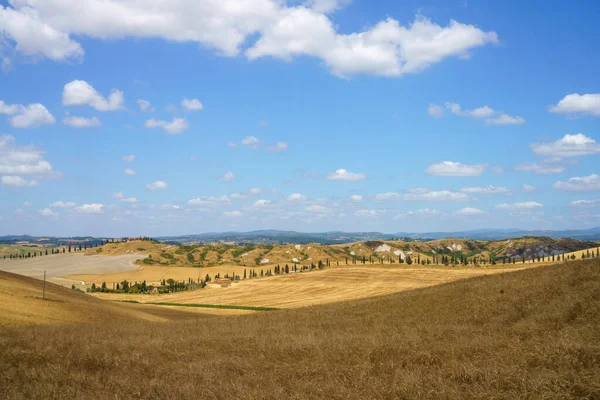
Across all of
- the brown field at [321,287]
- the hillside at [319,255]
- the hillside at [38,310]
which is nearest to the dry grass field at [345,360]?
the hillside at [38,310]

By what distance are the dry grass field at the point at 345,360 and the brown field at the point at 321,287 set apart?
2141 inches

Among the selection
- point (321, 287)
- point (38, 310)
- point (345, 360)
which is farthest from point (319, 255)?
point (345, 360)

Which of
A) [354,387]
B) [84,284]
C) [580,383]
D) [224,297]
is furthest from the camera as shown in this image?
[84,284]

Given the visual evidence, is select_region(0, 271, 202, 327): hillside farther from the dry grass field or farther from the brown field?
the brown field

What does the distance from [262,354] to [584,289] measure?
509 inches

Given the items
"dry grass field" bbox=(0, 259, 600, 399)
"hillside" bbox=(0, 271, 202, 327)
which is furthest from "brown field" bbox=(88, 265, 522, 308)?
"dry grass field" bbox=(0, 259, 600, 399)

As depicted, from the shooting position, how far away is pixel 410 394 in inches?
320

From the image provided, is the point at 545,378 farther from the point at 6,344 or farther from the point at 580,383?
the point at 6,344

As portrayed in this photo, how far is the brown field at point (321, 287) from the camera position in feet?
254

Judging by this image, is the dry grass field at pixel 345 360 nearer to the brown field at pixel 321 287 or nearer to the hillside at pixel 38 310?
the hillside at pixel 38 310

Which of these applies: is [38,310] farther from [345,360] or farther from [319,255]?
[319,255]

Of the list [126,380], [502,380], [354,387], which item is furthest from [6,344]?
[502,380]

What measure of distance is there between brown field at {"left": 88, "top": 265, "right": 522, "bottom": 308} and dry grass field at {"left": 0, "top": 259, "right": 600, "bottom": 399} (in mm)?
54394

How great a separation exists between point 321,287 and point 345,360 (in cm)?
7966
